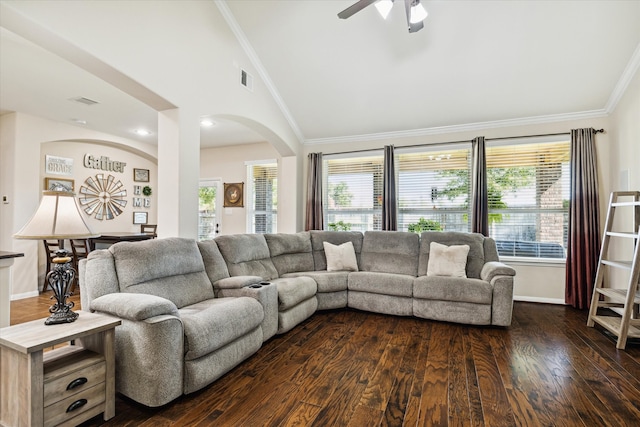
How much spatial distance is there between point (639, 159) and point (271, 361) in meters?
4.08

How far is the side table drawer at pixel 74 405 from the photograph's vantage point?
5.29 feet

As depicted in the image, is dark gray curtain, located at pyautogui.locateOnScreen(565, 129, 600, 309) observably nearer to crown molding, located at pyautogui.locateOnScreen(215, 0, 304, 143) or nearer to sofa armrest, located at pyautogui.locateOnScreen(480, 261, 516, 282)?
sofa armrest, located at pyautogui.locateOnScreen(480, 261, 516, 282)

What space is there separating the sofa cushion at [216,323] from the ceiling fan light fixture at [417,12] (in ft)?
8.70

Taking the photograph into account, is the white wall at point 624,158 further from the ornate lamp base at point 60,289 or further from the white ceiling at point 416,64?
the ornate lamp base at point 60,289

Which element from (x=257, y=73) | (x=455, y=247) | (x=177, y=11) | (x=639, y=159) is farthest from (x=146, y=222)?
(x=639, y=159)

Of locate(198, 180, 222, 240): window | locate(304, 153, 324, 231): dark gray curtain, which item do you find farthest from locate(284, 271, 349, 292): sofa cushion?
locate(198, 180, 222, 240): window

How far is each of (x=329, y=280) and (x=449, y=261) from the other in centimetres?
145

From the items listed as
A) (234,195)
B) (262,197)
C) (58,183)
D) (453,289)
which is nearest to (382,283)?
(453,289)

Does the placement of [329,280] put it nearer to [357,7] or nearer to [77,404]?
[77,404]

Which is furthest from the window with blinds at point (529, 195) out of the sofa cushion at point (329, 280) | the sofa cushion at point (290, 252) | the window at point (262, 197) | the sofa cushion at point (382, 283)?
the window at point (262, 197)

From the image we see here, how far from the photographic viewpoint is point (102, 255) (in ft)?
7.42

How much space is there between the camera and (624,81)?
11.7ft

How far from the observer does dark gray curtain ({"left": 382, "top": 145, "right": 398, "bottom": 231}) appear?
16.7ft

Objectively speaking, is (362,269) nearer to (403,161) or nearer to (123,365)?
(403,161)
